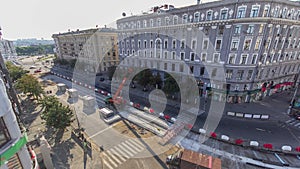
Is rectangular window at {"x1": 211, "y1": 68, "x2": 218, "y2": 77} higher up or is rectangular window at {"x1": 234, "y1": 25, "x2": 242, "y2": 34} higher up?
rectangular window at {"x1": 234, "y1": 25, "x2": 242, "y2": 34}

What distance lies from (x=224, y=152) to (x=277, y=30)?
30168 millimetres

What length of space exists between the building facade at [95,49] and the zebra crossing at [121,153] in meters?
48.8

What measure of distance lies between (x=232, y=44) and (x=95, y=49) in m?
50.5

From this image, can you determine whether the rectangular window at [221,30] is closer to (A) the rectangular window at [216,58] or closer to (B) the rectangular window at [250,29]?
(A) the rectangular window at [216,58]

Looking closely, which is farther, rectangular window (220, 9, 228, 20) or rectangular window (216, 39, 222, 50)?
rectangular window (216, 39, 222, 50)

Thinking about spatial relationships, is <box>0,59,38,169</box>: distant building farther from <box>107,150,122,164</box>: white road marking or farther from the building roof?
the building roof

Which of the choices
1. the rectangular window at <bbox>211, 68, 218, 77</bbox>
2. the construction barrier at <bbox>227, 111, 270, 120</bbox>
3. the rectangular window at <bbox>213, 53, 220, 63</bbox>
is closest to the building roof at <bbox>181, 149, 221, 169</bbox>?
the construction barrier at <bbox>227, 111, 270, 120</bbox>

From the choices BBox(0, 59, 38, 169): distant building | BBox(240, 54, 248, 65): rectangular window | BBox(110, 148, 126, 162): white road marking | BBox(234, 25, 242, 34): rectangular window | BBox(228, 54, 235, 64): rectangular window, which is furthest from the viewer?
BBox(228, 54, 235, 64): rectangular window

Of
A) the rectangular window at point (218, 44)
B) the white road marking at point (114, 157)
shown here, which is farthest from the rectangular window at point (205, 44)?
the white road marking at point (114, 157)

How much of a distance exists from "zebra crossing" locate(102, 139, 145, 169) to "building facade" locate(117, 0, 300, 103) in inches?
932

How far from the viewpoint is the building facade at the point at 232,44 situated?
27.5 metres

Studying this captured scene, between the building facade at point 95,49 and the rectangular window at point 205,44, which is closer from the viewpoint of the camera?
the rectangular window at point 205,44

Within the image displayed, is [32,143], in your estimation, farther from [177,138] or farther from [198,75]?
[198,75]

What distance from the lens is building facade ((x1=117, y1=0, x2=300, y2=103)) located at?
2746 centimetres
